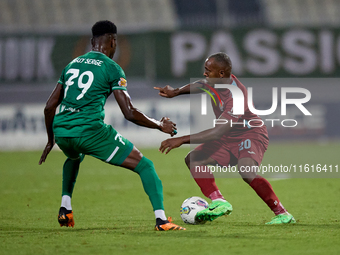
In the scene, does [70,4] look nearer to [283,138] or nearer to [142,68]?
[142,68]

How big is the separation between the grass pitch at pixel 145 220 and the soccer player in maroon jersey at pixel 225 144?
22 cm

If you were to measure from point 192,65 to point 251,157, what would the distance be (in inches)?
566

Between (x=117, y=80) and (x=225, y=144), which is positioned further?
(x=225, y=144)

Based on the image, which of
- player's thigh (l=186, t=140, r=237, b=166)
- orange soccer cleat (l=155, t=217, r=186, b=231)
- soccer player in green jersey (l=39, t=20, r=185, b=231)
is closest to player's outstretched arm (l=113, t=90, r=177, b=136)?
soccer player in green jersey (l=39, t=20, r=185, b=231)

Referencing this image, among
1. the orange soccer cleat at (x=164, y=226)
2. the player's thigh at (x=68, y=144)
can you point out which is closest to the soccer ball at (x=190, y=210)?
the orange soccer cleat at (x=164, y=226)

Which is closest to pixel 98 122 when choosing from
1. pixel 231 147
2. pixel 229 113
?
pixel 229 113

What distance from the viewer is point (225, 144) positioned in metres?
5.42

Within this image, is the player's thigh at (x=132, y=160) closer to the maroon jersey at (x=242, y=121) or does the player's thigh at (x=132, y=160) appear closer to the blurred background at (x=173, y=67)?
the maroon jersey at (x=242, y=121)

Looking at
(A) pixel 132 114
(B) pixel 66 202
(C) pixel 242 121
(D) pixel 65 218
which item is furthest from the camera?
(C) pixel 242 121

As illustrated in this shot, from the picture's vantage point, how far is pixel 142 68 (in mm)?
19188

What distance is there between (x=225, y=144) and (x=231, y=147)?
8 centimetres

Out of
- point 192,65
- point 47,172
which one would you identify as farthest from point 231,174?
point 192,65

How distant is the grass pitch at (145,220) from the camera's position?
3.90 m

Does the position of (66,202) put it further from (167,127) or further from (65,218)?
(167,127)
